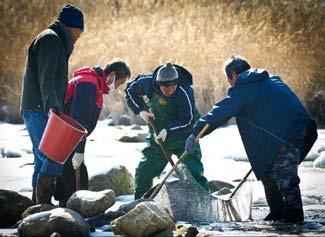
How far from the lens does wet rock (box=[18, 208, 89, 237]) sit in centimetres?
495

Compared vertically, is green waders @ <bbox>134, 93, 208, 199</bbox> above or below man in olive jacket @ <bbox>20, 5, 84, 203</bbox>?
below

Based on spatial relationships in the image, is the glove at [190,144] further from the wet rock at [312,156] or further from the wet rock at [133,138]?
the wet rock at [133,138]

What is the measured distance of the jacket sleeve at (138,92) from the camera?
665cm

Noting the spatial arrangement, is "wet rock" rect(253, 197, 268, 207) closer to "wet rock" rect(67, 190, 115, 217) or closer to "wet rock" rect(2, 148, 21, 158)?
"wet rock" rect(67, 190, 115, 217)

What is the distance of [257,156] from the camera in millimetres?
5758

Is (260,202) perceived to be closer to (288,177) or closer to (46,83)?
(288,177)

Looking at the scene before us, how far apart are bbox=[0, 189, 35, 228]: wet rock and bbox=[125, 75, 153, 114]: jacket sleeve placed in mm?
1383

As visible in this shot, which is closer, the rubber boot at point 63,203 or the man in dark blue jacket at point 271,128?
the man in dark blue jacket at point 271,128

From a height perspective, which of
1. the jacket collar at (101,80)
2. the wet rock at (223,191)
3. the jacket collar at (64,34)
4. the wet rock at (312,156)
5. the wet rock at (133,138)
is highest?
the jacket collar at (64,34)

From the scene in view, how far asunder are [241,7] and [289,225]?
9981 mm

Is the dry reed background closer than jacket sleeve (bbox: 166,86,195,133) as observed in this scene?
No

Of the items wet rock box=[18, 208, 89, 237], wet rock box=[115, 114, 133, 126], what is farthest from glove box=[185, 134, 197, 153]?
wet rock box=[115, 114, 133, 126]

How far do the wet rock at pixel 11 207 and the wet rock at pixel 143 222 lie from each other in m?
0.93

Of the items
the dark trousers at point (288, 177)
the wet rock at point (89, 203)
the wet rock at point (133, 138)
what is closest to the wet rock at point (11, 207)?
the wet rock at point (89, 203)
